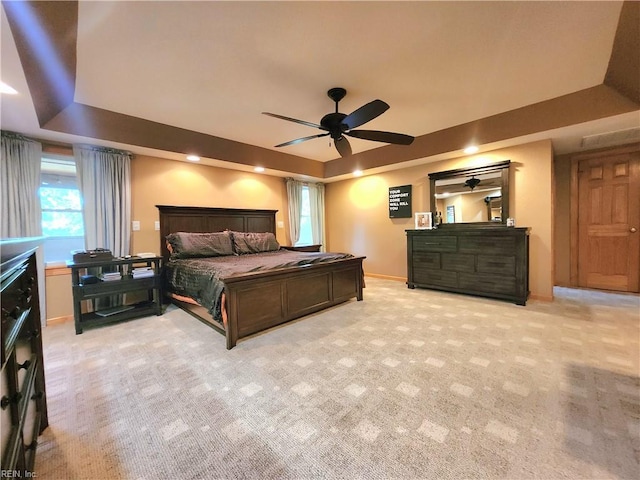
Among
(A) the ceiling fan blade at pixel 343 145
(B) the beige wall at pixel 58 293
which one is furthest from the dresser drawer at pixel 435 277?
(B) the beige wall at pixel 58 293

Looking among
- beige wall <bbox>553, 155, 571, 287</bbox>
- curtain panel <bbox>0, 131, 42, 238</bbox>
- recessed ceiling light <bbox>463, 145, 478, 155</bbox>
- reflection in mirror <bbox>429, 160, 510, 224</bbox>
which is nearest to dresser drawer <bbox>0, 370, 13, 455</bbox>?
curtain panel <bbox>0, 131, 42, 238</bbox>

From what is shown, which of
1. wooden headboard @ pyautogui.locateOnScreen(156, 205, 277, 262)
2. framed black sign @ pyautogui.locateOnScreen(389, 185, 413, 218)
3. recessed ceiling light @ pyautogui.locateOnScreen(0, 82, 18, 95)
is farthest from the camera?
framed black sign @ pyautogui.locateOnScreen(389, 185, 413, 218)

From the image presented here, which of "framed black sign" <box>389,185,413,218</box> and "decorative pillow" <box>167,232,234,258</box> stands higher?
"framed black sign" <box>389,185,413,218</box>

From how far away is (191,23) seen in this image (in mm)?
1845

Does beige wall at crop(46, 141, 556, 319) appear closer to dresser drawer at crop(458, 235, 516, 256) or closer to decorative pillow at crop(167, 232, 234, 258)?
decorative pillow at crop(167, 232, 234, 258)

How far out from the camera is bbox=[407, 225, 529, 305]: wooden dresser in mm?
3543

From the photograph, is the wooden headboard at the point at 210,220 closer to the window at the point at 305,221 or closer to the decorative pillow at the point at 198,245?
the decorative pillow at the point at 198,245

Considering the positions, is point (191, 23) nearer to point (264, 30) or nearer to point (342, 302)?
point (264, 30)

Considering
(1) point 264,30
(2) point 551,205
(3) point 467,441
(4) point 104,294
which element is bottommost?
(3) point 467,441

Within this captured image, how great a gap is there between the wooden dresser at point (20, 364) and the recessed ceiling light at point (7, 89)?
1.77 metres

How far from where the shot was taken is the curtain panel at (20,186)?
114 inches

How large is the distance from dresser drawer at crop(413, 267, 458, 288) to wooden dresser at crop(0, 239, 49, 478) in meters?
4.47

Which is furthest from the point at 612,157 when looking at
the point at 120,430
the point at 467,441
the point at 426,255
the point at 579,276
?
the point at 120,430

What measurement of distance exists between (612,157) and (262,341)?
5.78 meters
